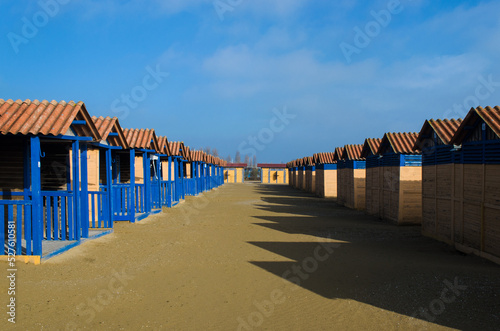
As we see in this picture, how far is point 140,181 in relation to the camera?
17141mm

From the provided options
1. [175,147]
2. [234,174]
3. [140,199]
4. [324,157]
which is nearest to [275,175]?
[234,174]

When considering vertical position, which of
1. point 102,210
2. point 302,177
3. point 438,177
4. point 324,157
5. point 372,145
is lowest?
point 302,177

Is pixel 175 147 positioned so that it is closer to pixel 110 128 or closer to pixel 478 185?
pixel 110 128

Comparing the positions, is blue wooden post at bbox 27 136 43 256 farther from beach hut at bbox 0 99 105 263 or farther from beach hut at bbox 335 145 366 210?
beach hut at bbox 335 145 366 210

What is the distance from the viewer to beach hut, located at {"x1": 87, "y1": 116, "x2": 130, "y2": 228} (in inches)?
433

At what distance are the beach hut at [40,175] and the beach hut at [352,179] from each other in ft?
43.0

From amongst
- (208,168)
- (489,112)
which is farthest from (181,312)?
(208,168)

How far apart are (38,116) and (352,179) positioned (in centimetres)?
1556

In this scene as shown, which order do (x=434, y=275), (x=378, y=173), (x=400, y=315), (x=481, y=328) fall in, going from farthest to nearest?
(x=378, y=173) → (x=434, y=275) → (x=400, y=315) → (x=481, y=328)

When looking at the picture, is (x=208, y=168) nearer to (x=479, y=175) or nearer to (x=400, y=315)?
(x=479, y=175)

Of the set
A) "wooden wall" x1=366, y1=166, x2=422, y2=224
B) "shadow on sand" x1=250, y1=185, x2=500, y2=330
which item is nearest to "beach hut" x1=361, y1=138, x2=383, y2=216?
"wooden wall" x1=366, y1=166, x2=422, y2=224

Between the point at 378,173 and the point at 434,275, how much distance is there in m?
9.12

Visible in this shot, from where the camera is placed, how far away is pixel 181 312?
516cm

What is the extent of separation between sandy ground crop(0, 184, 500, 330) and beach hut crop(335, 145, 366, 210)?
27.6 ft
